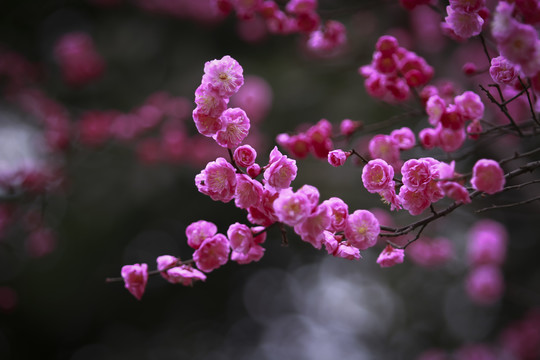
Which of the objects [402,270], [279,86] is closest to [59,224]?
[279,86]

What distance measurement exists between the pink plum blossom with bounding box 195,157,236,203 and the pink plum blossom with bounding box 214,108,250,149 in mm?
39

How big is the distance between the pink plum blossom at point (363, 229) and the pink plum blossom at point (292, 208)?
125 mm

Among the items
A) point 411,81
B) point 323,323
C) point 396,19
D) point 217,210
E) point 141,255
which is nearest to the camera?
point 411,81

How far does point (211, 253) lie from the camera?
2.65 ft

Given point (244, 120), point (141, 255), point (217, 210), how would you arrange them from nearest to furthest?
point (244, 120) → point (217, 210) → point (141, 255)

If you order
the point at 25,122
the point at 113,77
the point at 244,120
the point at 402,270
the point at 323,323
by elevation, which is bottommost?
the point at 323,323

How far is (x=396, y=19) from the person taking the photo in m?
2.91

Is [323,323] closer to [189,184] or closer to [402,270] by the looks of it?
[402,270]

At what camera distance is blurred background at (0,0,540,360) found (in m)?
2.91

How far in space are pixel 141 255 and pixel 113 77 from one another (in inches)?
58.0

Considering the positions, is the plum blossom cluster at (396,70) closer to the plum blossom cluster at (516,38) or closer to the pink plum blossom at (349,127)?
the pink plum blossom at (349,127)

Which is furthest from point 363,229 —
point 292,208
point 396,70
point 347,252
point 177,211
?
point 177,211

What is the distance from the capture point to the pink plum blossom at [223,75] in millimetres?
758

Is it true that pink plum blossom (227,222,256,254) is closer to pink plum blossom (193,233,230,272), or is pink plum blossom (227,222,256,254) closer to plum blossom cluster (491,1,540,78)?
pink plum blossom (193,233,230,272)
